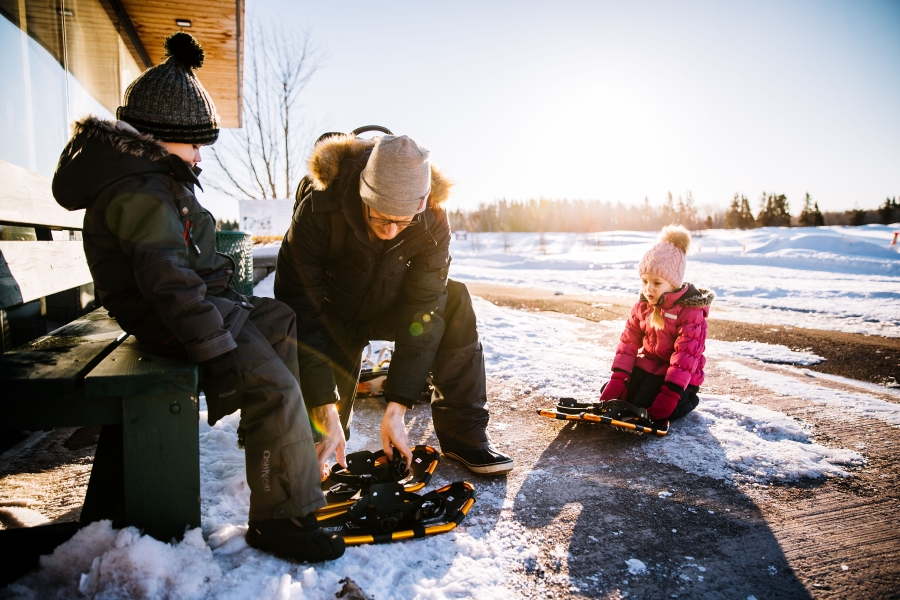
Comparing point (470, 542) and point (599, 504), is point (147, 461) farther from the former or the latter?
point (599, 504)

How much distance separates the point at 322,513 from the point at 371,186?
55.0 inches

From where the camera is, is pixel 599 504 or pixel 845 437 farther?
pixel 845 437

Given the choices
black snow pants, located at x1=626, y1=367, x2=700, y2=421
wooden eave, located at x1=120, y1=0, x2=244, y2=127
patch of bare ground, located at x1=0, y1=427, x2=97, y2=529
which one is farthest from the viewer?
wooden eave, located at x1=120, y1=0, x2=244, y2=127

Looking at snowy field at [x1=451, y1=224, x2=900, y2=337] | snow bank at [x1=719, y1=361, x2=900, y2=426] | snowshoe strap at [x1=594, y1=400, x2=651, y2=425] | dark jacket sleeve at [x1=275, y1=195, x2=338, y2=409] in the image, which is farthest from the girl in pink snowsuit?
dark jacket sleeve at [x1=275, y1=195, x2=338, y2=409]

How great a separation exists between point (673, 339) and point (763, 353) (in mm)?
2716

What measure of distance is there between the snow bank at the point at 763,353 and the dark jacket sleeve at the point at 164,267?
492cm

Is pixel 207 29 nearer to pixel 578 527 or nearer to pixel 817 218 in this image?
pixel 578 527

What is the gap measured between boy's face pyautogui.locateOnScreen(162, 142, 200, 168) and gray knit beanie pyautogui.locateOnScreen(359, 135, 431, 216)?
695 millimetres

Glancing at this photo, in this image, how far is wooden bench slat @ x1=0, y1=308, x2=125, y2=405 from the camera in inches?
53.7

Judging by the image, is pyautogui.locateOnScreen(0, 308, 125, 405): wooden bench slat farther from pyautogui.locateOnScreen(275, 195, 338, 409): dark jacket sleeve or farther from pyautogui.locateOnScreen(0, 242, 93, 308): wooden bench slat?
pyautogui.locateOnScreen(275, 195, 338, 409): dark jacket sleeve

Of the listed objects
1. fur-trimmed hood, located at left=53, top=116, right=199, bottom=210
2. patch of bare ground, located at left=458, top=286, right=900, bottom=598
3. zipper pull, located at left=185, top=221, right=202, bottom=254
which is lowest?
patch of bare ground, located at left=458, top=286, right=900, bottom=598

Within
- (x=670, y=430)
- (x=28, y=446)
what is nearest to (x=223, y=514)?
(x=28, y=446)

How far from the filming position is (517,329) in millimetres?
5867

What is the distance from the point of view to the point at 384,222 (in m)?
2.31
